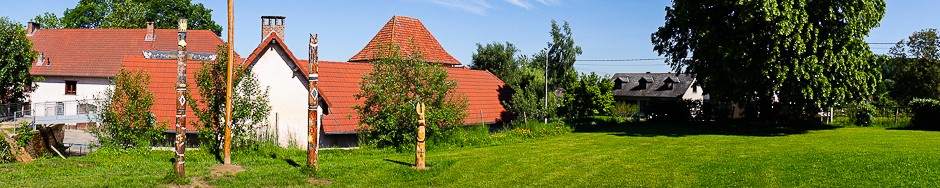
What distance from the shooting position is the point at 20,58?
125ft

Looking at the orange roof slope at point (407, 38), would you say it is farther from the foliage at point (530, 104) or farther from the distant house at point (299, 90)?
the foliage at point (530, 104)

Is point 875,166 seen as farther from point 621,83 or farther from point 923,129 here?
point 621,83

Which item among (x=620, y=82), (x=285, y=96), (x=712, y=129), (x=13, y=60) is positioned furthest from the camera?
(x=620, y=82)

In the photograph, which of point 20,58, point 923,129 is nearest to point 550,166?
point 923,129

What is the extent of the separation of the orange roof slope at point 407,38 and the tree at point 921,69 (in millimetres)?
32461

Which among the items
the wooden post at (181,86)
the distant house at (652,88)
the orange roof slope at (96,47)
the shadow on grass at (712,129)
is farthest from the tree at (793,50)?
the orange roof slope at (96,47)

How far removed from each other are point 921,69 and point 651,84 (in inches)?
795

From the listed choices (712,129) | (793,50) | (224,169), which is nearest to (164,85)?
(224,169)

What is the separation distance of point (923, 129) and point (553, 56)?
18.2 metres

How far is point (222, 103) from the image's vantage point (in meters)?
20.4

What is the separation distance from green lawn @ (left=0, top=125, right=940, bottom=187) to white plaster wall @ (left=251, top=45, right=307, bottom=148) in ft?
13.8

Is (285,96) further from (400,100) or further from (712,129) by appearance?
(712,129)

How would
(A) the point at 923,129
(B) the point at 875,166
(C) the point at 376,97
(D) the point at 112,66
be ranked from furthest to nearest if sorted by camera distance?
(D) the point at 112,66, (A) the point at 923,129, (C) the point at 376,97, (B) the point at 875,166

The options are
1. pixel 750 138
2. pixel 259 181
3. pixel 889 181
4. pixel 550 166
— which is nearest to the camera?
pixel 889 181
